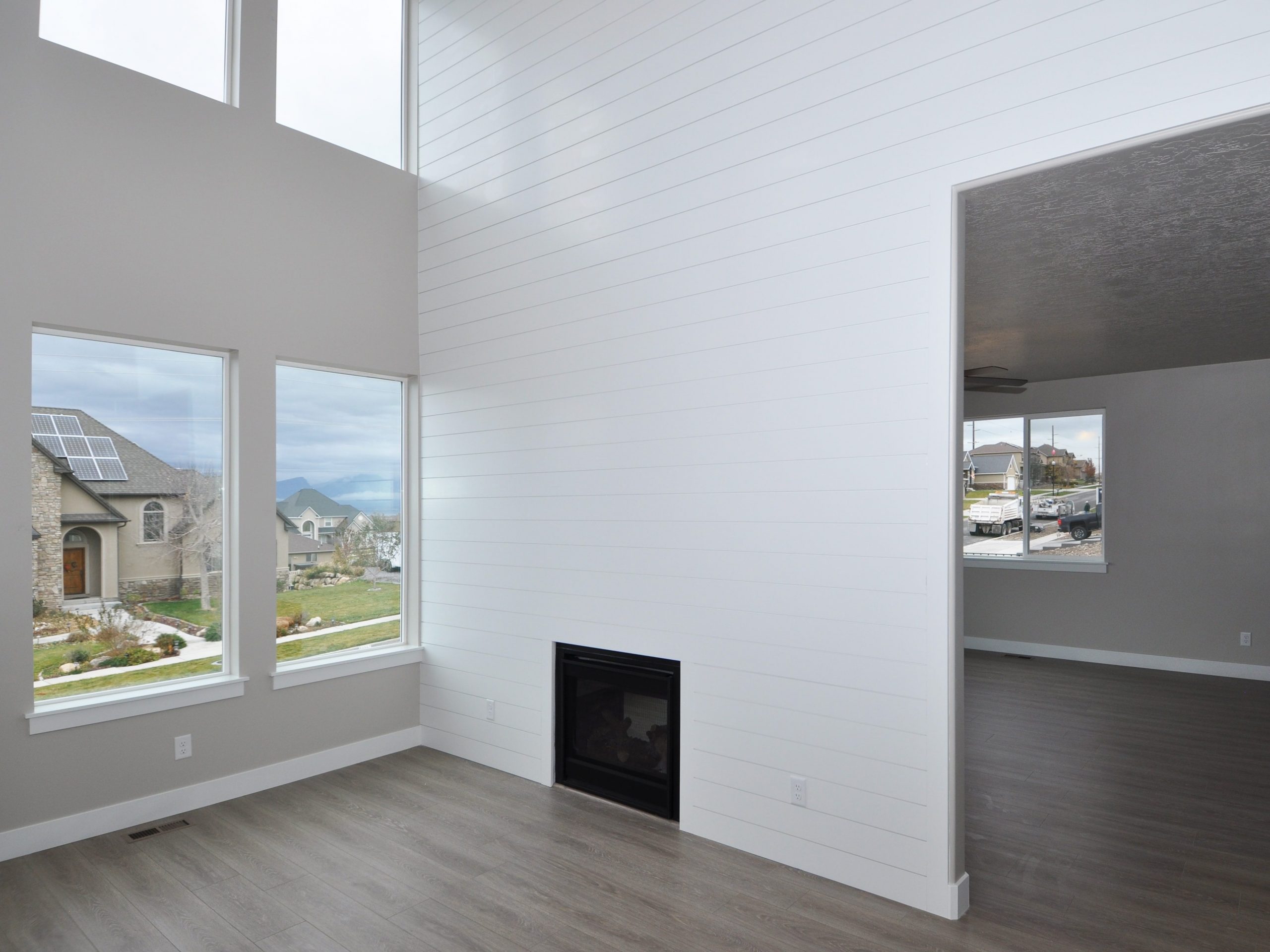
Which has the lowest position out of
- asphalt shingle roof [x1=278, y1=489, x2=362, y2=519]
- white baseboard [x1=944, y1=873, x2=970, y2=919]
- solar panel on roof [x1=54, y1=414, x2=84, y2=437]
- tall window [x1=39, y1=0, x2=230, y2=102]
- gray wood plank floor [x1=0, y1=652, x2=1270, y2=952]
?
gray wood plank floor [x1=0, y1=652, x2=1270, y2=952]

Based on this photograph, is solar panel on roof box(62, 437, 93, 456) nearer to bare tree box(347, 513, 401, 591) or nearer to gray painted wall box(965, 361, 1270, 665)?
bare tree box(347, 513, 401, 591)

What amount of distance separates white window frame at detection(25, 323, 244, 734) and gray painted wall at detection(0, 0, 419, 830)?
51 millimetres

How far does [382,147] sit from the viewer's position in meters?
5.00

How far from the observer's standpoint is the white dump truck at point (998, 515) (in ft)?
26.6

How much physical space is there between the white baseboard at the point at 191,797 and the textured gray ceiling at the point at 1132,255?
4221 millimetres

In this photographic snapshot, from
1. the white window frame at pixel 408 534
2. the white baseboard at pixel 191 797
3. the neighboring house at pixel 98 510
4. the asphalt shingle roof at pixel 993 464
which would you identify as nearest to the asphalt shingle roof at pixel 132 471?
the neighboring house at pixel 98 510

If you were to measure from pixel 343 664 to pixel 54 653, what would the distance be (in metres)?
1.39

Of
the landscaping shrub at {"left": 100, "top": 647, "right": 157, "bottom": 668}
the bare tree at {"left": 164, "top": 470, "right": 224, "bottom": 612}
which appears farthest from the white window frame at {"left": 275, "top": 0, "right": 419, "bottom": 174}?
the landscaping shrub at {"left": 100, "top": 647, "right": 157, "bottom": 668}

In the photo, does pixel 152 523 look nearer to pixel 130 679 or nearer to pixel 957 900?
pixel 130 679

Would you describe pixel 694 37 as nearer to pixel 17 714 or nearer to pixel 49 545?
pixel 49 545

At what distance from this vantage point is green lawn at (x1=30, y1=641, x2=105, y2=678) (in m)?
3.52

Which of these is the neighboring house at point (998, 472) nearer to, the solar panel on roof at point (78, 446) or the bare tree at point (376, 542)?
the bare tree at point (376, 542)

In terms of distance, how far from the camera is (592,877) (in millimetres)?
3133

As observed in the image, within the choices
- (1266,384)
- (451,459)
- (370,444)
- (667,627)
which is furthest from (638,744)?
(1266,384)
